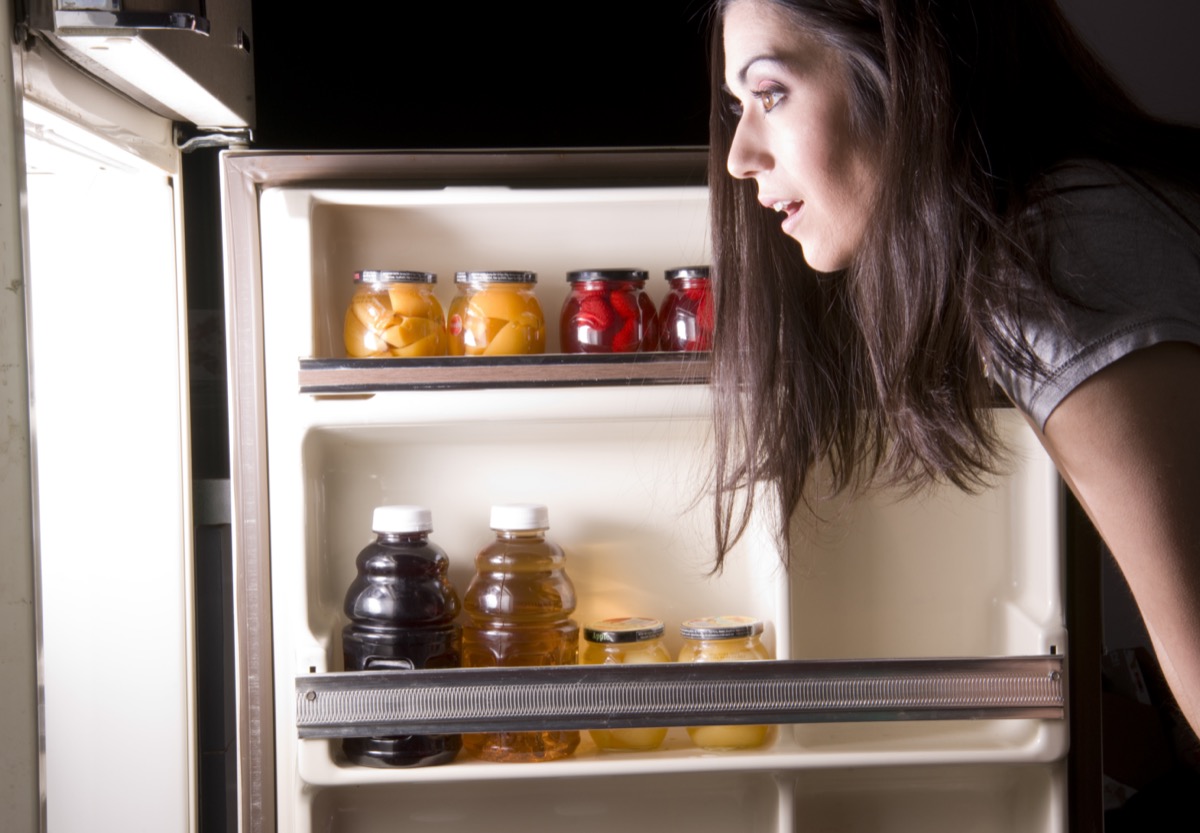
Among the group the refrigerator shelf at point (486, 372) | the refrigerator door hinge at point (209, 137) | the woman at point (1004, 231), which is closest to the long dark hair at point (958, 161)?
the woman at point (1004, 231)

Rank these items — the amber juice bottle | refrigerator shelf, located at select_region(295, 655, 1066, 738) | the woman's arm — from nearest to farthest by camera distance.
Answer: the woman's arm → refrigerator shelf, located at select_region(295, 655, 1066, 738) → the amber juice bottle

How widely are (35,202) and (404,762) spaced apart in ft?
2.66

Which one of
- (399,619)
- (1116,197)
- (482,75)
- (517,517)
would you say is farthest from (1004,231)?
(482,75)

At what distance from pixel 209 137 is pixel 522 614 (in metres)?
0.69

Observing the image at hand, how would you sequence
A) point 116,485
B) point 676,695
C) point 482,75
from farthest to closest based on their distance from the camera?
point 482,75
point 116,485
point 676,695

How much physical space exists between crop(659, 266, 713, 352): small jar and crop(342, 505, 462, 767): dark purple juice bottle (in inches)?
14.4

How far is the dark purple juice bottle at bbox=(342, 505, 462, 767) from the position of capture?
4.19ft

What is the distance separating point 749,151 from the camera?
0.97 meters

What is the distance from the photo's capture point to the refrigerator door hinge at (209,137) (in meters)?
1.35

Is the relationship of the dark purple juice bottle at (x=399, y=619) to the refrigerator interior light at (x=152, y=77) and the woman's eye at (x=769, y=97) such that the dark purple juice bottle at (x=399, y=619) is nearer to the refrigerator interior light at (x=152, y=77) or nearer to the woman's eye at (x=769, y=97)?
the refrigerator interior light at (x=152, y=77)

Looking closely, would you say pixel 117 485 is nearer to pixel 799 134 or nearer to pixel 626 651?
pixel 626 651

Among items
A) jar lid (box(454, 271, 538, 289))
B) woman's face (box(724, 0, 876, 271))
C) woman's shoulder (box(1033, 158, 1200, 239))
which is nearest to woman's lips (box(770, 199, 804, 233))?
woman's face (box(724, 0, 876, 271))

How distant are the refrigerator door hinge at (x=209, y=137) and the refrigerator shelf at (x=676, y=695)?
2.14ft

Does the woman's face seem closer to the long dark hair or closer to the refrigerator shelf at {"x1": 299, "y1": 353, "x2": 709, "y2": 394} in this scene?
the long dark hair
